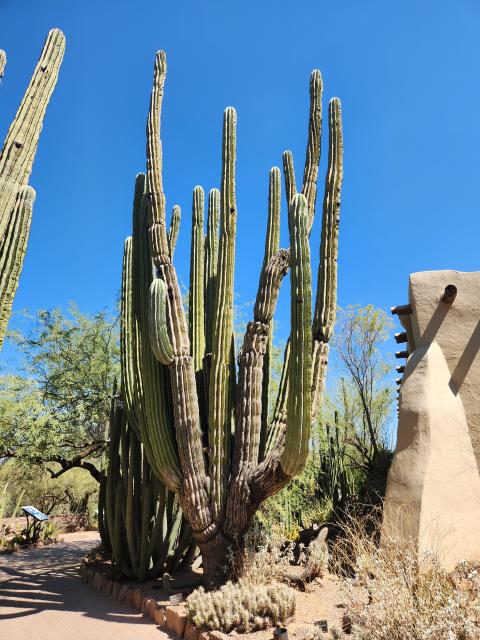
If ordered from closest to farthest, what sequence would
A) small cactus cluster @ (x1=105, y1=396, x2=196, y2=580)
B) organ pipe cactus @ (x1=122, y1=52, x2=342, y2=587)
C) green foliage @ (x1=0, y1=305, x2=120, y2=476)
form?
organ pipe cactus @ (x1=122, y1=52, x2=342, y2=587) < small cactus cluster @ (x1=105, y1=396, x2=196, y2=580) < green foliage @ (x1=0, y1=305, x2=120, y2=476)

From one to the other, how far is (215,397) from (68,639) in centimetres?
266

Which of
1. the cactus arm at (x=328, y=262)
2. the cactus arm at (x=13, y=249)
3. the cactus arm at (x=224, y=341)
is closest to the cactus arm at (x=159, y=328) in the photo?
the cactus arm at (x=224, y=341)

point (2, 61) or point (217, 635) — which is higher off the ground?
point (2, 61)

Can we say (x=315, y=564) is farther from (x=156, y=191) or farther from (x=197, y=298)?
(x=156, y=191)

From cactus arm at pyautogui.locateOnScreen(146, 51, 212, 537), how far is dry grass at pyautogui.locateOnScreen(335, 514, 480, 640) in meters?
1.82

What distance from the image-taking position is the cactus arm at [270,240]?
622 centimetres

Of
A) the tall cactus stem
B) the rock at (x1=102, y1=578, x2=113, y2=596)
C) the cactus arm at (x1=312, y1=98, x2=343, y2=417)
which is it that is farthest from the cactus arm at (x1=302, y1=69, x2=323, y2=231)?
the rock at (x1=102, y1=578, x2=113, y2=596)

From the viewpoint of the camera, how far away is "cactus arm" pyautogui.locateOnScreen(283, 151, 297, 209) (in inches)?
274

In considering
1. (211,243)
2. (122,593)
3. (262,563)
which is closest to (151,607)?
(122,593)

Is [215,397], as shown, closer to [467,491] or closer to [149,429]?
[149,429]

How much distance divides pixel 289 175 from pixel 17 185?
4029 millimetres

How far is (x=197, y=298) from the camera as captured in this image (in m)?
6.57

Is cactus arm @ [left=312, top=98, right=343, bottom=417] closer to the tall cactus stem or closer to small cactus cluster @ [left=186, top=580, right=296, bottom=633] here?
small cactus cluster @ [left=186, top=580, right=296, bottom=633]

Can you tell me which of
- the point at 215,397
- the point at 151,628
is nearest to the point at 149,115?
the point at 215,397
